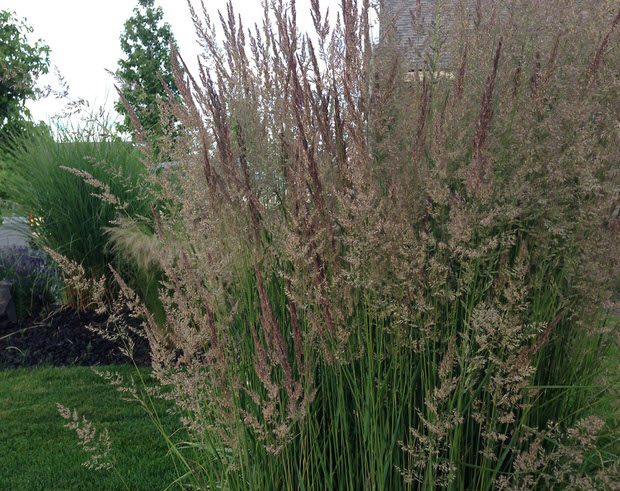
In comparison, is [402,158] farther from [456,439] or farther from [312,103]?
[456,439]

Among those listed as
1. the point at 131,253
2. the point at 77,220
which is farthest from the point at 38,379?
the point at 77,220

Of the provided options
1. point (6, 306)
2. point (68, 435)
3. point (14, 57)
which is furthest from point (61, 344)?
point (14, 57)

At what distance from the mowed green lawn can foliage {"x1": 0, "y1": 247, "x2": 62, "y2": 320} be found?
1820mm

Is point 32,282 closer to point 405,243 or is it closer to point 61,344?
point 61,344

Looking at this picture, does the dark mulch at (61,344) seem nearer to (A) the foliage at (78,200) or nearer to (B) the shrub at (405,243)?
(A) the foliage at (78,200)

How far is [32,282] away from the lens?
743 cm

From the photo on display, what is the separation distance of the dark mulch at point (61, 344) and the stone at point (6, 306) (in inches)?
10.1

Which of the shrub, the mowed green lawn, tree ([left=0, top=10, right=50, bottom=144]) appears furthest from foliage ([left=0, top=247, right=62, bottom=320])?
tree ([left=0, top=10, right=50, bottom=144])

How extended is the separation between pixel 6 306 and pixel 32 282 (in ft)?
1.95

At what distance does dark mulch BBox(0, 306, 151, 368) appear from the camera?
18.7 ft

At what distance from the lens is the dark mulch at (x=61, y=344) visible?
224 inches

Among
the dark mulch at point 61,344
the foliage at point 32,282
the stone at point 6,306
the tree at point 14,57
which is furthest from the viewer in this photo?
the tree at point 14,57

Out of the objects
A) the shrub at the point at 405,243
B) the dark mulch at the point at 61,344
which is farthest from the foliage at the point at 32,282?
the shrub at the point at 405,243

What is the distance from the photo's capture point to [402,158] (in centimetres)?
171
